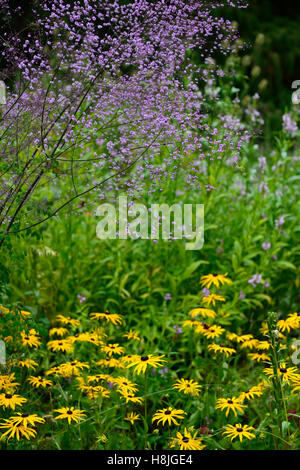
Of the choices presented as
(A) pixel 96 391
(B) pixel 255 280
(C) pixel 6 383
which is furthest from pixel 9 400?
(B) pixel 255 280

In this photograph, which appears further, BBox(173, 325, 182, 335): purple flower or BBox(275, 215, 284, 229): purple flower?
BBox(275, 215, 284, 229): purple flower

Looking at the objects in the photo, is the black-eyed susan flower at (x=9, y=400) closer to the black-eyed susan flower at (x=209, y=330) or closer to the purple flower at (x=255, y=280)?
the black-eyed susan flower at (x=209, y=330)

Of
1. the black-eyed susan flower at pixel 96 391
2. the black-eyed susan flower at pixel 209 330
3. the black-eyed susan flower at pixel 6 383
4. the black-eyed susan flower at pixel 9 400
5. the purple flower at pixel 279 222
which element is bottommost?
the black-eyed susan flower at pixel 96 391

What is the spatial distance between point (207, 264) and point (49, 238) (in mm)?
1085

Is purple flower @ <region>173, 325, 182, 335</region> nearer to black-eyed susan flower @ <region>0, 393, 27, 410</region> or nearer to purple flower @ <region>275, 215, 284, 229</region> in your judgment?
purple flower @ <region>275, 215, 284, 229</region>

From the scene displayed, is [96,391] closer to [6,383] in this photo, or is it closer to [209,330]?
[6,383]

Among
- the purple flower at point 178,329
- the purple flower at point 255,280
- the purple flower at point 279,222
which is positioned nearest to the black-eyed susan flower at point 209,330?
the purple flower at point 178,329

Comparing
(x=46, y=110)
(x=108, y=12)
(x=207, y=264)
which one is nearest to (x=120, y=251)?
(x=207, y=264)

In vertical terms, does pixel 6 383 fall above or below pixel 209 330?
below

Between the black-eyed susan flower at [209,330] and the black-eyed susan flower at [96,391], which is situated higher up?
the black-eyed susan flower at [209,330]

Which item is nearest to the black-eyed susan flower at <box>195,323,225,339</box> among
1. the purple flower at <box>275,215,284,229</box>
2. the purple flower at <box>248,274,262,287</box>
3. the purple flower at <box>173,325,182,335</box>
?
the purple flower at <box>173,325,182,335</box>
